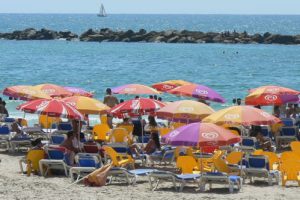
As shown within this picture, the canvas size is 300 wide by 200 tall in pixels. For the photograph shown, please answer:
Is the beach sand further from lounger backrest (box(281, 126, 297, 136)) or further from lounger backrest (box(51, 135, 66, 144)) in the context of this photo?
lounger backrest (box(281, 126, 297, 136))

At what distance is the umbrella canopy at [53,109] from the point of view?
1662cm

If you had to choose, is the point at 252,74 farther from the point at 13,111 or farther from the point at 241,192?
the point at 241,192

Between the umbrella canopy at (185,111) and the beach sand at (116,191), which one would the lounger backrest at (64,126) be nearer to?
the umbrella canopy at (185,111)

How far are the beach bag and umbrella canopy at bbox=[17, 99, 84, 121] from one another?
7.03 feet

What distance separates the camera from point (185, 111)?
56.7 ft

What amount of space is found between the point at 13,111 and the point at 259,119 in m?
19.5

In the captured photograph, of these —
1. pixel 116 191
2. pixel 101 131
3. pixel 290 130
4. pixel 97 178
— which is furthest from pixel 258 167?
pixel 101 131

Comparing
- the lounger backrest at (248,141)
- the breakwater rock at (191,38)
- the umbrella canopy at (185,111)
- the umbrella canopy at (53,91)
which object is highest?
the umbrella canopy at (185,111)

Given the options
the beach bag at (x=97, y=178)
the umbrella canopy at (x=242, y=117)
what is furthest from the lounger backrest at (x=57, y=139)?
the umbrella canopy at (x=242, y=117)

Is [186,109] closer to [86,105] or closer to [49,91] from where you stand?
[86,105]

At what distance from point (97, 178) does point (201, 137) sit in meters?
2.30

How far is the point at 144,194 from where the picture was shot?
553 inches

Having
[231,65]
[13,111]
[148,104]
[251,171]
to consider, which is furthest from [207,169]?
[231,65]

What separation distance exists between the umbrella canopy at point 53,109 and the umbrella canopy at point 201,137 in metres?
3.14
